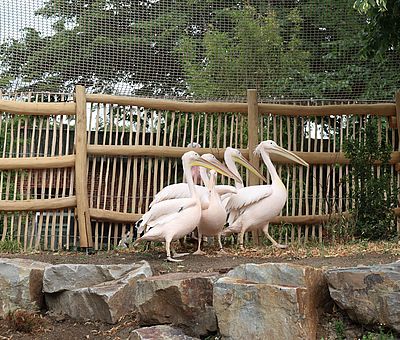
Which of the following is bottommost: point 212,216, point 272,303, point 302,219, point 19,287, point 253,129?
point 19,287

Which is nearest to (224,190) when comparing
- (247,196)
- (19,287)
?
(247,196)

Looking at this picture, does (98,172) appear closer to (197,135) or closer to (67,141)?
(67,141)

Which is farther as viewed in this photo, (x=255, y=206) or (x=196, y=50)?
(x=196, y=50)

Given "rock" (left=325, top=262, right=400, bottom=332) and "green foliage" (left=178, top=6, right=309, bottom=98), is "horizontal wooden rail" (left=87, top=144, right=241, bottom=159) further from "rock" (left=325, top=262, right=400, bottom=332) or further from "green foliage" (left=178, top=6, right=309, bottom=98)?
"rock" (left=325, top=262, right=400, bottom=332)

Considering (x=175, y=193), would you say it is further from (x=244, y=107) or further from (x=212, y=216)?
(x=244, y=107)

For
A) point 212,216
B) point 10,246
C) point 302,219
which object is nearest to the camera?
point 212,216

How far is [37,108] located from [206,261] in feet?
9.88

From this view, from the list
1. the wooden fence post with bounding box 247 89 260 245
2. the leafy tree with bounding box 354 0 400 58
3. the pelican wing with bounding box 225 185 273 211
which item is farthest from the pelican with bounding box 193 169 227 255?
the leafy tree with bounding box 354 0 400 58

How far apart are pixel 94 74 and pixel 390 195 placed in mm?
3773

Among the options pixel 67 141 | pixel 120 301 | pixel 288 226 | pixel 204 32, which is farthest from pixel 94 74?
pixel 120 301

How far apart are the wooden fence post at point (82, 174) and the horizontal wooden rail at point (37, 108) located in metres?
0.15

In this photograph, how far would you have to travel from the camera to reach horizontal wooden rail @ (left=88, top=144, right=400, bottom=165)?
773 cm

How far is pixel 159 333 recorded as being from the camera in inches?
173

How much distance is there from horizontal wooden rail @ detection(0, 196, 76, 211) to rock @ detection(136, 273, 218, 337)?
3035 millimetres
